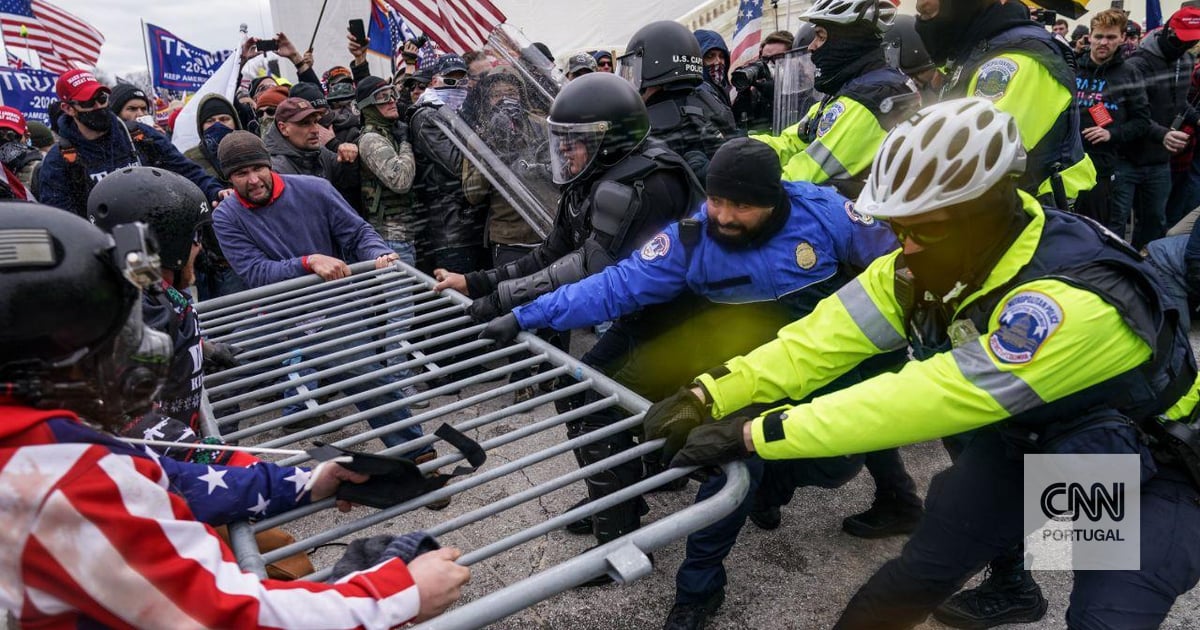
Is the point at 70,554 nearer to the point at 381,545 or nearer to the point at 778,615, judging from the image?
the point at 381,545

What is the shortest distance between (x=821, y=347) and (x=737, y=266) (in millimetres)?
552

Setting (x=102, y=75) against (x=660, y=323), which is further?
(x=102, y=75)

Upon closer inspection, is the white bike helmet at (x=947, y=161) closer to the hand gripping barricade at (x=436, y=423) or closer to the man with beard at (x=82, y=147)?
the hand gripping barricade at (x=436, y=423)

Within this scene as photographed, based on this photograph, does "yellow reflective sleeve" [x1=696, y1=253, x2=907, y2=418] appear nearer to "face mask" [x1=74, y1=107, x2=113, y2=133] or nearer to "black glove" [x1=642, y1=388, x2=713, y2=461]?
"black glove" [x1=642, y1=388, x2=713, y2=461]

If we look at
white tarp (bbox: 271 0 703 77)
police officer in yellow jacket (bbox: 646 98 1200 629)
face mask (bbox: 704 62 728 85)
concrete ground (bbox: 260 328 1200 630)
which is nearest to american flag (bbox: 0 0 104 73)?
white tarp (bbox: 271 0 703 77)

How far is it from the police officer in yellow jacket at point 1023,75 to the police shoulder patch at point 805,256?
1.06 m


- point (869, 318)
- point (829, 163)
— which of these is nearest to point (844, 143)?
point (829, 163)

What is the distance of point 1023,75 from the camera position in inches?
122

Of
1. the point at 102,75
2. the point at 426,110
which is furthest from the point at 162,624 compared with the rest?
the point at 102,75

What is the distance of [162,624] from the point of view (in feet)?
3.86

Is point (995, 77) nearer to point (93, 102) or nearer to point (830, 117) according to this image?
point (830, 117)

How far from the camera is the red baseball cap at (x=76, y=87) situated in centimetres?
477

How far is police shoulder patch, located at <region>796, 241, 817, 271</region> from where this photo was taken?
108 inches

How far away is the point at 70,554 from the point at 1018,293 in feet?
6.62
